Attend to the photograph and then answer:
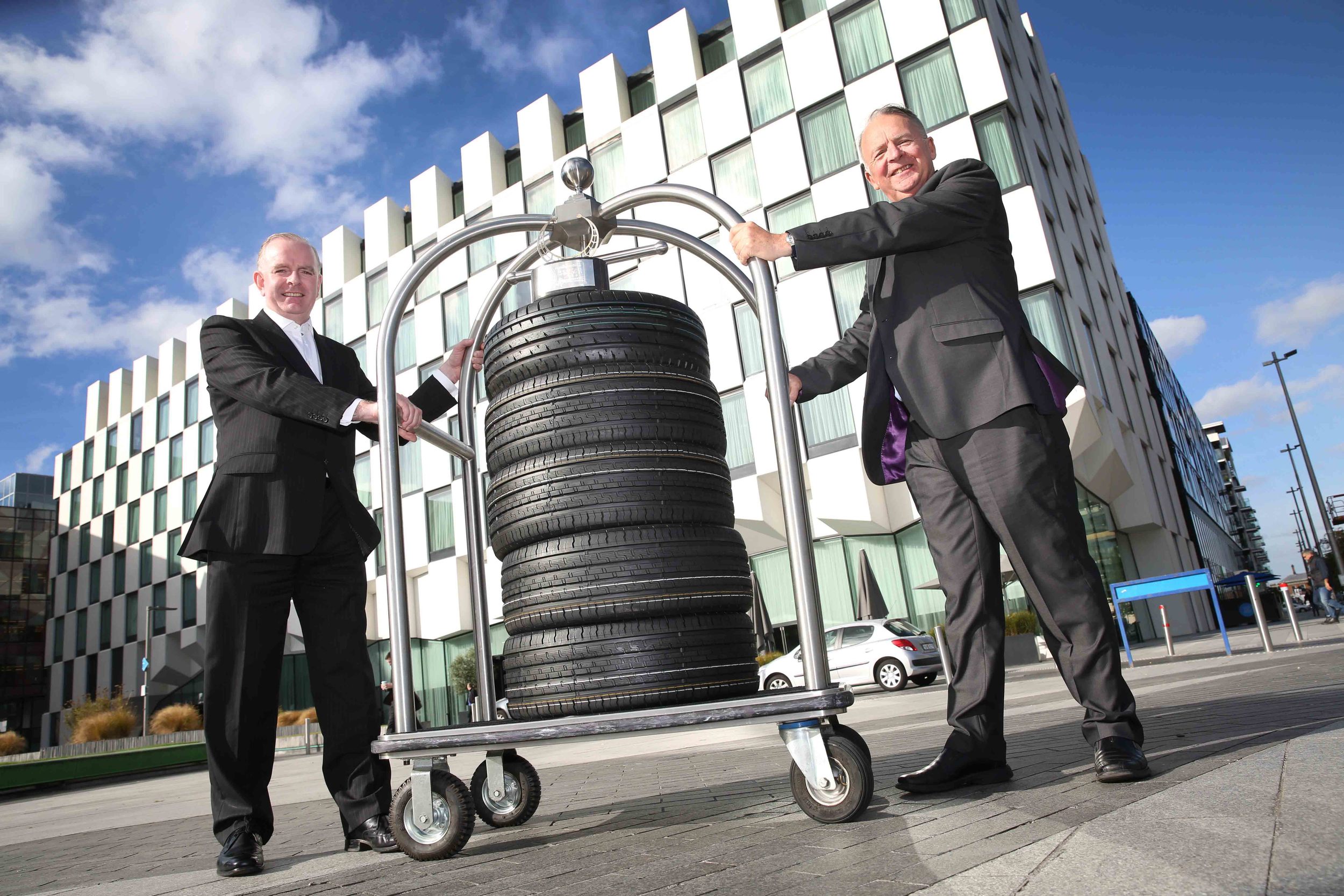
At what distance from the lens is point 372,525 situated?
9.64ft

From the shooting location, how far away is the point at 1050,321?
18.0 meters

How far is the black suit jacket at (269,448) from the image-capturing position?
2650mm

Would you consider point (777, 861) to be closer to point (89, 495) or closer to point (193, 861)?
point (193, 861)

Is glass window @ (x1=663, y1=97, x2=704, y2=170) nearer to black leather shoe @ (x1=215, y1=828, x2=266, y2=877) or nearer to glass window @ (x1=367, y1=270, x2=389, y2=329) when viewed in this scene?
glass window @ (x1=367, y1=270, x2=389, y2=329)

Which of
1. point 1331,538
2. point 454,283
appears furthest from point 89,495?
point 1331,538

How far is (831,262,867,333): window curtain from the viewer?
20.0m

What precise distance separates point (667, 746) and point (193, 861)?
4.19m

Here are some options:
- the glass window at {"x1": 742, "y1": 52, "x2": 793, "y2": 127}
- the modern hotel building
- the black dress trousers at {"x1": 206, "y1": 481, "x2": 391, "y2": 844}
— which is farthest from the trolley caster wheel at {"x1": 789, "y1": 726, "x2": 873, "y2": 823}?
the glass window at {"x1": 742, "y1": 52, "x2": 793, "y2": 127}

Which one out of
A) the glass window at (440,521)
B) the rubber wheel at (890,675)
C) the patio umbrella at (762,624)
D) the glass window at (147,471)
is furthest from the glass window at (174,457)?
the rubber wheel at (890,675)

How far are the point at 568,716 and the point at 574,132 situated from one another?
27.0 meters

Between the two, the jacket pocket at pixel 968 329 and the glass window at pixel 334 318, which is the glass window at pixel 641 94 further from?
the jacket pocket at pixel 968 329

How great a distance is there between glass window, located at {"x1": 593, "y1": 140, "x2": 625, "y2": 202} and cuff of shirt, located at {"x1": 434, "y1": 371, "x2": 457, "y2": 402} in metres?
22.4

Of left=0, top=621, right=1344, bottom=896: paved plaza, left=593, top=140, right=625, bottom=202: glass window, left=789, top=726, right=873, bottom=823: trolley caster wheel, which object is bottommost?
left=0, top=621, right=1344, bottom=896: paved plaza

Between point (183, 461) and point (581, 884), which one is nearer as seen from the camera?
point (581, 884)
